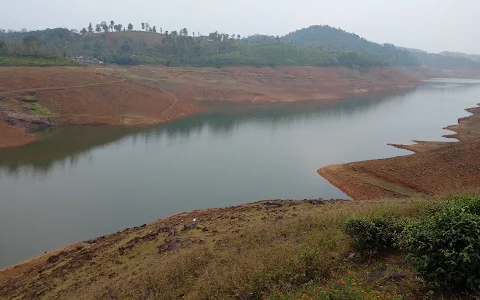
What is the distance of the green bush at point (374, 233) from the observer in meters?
7.13

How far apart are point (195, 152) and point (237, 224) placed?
16.0 m

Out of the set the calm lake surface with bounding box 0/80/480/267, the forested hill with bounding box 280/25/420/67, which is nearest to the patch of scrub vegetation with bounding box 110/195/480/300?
the calm lake surface with bounding box 0/80/480/267

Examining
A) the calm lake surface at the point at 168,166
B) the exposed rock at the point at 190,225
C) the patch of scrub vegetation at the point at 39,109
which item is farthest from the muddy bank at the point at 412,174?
the patch of scrub vegetation at the point at 39,109

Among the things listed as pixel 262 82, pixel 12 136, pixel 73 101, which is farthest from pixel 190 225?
pixel 262 82

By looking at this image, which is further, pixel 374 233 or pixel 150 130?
pixel 150 130

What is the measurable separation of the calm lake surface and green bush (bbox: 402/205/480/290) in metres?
13.5

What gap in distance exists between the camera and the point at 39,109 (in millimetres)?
37594

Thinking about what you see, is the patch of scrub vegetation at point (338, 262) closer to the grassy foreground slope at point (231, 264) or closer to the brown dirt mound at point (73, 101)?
the grassy foreground slope at point (231, 264)

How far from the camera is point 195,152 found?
28.3 meters

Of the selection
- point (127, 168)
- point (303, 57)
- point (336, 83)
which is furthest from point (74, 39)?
point (127, 168)

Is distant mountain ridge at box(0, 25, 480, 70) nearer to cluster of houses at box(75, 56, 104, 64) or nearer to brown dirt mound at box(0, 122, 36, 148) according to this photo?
cluster of houses at box(75, 56, 104, 64)

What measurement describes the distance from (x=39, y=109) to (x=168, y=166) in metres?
20.7

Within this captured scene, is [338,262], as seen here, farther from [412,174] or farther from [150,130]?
[150,130]

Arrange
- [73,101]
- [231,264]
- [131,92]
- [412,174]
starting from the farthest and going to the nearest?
[131,92]
[73,101]
[412,174]
[231,264]
